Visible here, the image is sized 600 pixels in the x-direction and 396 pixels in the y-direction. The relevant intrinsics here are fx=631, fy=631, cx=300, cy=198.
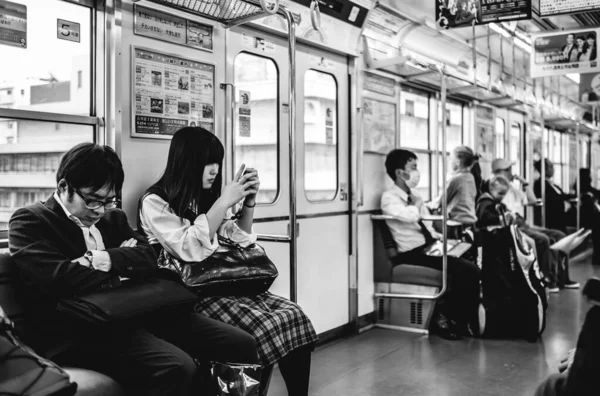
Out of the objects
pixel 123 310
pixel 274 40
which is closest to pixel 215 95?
pixel 274 40

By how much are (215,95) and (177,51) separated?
13.9 inches

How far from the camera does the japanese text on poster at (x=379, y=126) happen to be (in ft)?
17.1

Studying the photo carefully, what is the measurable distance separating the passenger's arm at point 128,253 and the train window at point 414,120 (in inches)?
149

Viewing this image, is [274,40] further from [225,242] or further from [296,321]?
[296,321]

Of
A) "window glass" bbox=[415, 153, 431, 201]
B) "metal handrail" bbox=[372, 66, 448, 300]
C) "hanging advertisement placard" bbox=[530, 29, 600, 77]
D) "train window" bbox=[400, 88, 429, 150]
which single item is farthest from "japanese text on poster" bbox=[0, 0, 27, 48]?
"hanging advertisement placard" bbox=[530, 29, 600, 77]

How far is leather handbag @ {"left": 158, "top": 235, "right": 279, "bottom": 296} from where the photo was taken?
2.71m

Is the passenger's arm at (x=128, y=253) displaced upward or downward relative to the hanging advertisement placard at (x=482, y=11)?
downward

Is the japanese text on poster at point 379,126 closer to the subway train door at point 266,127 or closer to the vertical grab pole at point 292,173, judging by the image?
the subway train door at point 266,127

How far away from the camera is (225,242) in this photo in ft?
9.49

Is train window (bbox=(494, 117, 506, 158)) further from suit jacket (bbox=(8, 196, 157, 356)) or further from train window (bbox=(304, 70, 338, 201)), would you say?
suit jacket (bbox=(8, 196, 157, 356))

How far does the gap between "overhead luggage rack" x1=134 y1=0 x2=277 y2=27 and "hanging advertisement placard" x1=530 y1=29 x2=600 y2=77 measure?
461cm

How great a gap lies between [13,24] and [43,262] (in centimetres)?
112

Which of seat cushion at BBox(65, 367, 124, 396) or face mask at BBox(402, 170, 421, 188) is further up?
face mask at BBox(402, 170, 421, 188)

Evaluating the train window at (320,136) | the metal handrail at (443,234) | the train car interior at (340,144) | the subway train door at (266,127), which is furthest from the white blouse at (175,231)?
the metal handrail at (443,234)
